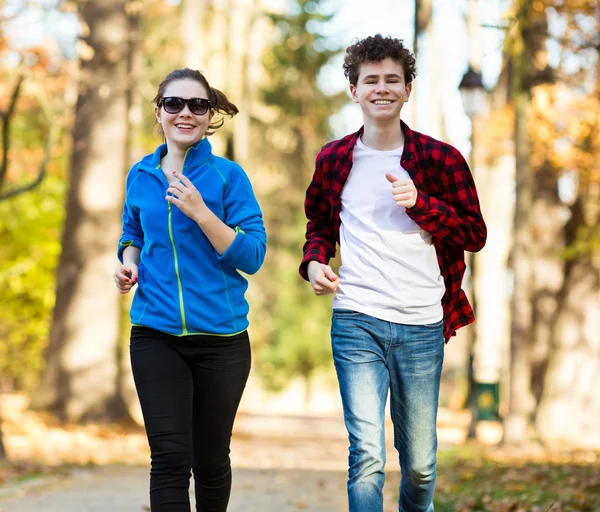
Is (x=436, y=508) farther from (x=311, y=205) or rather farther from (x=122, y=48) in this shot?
(x=122, y=48)

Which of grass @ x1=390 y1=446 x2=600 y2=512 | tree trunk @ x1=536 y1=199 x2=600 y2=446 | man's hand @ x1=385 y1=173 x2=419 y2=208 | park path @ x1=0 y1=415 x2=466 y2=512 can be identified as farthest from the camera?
tree trunk @ x1=536 y1=199 x2=600 y2=446

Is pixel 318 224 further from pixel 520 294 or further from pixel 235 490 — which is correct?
pixel 520 294

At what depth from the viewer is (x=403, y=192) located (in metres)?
4.23

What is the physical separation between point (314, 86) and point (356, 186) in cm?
3425

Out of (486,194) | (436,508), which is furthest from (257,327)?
(436,508)

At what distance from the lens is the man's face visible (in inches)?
176

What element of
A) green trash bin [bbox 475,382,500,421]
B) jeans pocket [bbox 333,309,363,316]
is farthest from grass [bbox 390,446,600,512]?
green trash bin [bbox 475,382,500,421]

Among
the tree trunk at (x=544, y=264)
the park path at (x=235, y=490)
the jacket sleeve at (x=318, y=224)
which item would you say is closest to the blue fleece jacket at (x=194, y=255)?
the jacket sleeve at (x=318, y=224)

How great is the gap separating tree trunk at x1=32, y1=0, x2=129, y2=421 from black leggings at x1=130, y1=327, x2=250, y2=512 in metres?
11.4

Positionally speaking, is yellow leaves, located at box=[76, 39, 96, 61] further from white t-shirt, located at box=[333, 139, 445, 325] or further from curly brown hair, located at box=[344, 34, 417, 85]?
white t-shirt, located at box=[333, 139, 445, 325]

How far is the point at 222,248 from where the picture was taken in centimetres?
421

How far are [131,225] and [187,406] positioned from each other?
35.2 inches

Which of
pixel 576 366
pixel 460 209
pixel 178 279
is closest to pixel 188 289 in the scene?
pixel 178 279

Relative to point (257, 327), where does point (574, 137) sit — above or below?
above
